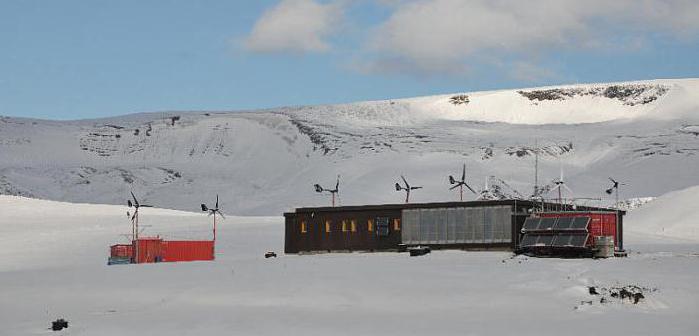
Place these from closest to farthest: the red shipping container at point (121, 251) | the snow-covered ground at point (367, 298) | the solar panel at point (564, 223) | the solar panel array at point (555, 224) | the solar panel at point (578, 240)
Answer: the snow-covered ground at point (367, 298) → the solar panel at point (578, 240) → the solar panel array at point (555, 224) → the solar panel at point (564, 223) → the red shipping container at point (121, 251)

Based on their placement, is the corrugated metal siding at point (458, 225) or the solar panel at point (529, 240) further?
the corrugated metal siding at point (458, 225)

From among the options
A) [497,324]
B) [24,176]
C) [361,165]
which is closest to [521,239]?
[497,324]

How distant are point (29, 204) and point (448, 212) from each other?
65.1 metres

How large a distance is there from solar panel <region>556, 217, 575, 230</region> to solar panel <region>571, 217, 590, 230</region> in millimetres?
241

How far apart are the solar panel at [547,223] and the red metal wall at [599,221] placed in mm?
878

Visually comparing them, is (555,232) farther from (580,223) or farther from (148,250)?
(148,250)

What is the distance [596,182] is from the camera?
545 ft

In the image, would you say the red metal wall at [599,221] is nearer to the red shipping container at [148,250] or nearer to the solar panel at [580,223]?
the solar panel at [580,223]

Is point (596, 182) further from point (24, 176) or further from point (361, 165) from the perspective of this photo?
point (24, 176)

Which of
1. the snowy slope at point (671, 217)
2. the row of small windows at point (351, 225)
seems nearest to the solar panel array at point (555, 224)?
the row of small windows at point (351, 225)

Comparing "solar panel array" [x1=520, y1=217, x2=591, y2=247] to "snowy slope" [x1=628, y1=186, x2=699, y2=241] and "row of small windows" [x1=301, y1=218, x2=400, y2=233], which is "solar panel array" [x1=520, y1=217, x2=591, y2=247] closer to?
"row of small windows" [x1=301, y1=218, x2=400, y2=233]

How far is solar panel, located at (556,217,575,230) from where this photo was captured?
58.2 metres

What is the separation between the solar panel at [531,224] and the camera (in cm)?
5962

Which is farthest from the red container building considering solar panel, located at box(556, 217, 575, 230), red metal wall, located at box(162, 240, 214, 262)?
solar panel, located at box(556, 217, 575, 230)
